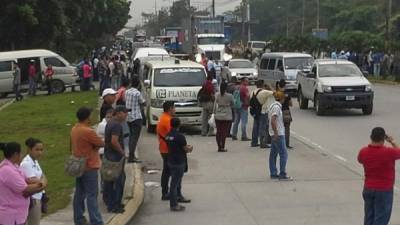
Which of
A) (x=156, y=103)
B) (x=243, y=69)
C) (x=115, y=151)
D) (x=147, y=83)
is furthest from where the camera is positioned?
(x=243, y=69)

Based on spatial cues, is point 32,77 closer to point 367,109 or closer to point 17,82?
point 17,82

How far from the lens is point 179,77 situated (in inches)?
852

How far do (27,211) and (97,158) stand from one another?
1.96m

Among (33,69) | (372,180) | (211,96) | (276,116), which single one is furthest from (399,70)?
(372,180)

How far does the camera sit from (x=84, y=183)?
9.59 metres

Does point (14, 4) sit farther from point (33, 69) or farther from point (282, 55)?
point (282, 55)

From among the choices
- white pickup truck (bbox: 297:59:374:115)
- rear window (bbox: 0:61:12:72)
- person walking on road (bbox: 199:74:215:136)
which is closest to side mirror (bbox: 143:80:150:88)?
person walking on road (bbox: 199:74:215:136)

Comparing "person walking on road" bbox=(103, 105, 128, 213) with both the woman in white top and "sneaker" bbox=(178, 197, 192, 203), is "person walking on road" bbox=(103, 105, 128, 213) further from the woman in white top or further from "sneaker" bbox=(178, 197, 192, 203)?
the woman in white top

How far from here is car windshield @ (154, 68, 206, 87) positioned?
70.4 feet

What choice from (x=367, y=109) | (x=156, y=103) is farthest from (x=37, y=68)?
(x=367, y=109)

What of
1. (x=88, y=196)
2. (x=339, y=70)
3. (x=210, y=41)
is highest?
(x=339, y=70)

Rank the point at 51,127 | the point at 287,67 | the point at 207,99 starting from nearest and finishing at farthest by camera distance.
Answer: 1. the point at 207,99
2. the point at 51,127
3. the point at 287,67

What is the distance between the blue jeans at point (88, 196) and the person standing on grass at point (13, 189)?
1962 mm

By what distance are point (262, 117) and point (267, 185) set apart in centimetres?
464
